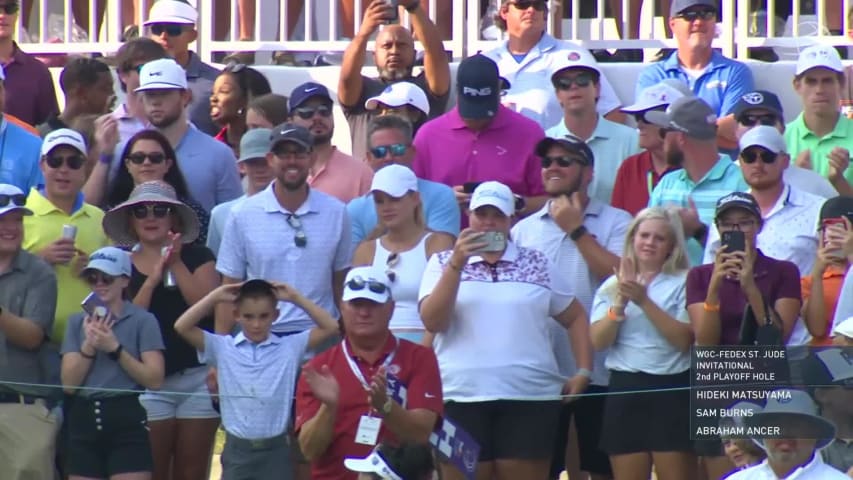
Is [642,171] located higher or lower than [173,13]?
lower

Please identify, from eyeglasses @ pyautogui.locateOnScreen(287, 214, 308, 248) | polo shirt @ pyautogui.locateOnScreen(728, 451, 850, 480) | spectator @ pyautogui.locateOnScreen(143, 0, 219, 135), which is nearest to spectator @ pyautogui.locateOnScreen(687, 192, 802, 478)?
polo shirt @ pyautogui.locateOnScreen(728, 451, 850, 480)

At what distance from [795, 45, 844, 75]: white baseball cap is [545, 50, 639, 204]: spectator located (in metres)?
1.00

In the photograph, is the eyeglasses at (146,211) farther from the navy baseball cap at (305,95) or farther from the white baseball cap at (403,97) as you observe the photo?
the white baseball cap at (403,97)

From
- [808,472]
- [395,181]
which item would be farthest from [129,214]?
[808,472]

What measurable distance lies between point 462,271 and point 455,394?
22.7 inches

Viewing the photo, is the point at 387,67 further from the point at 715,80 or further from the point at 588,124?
the point at 715,80

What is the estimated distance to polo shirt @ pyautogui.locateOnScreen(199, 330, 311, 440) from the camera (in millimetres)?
10086

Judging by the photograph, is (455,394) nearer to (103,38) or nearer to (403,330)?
(403,330)

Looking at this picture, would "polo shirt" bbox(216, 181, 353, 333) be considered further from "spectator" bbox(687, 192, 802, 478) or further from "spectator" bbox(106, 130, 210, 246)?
"spectator" bbox(687, 192, 802, 478)

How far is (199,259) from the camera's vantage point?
11.0m

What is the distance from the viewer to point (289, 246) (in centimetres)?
1105

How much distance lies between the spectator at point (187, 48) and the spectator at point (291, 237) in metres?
2.13

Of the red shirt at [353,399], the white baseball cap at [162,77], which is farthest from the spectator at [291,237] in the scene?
the white baseball cap at [162,77]

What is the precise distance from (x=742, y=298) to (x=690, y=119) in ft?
5.09
